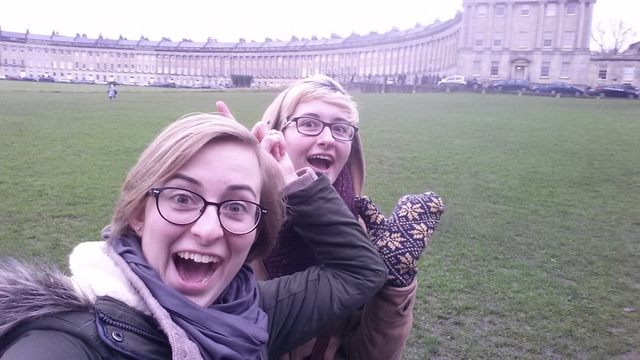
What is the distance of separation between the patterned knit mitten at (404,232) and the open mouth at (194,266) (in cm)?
65

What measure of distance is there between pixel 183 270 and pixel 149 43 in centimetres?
12161

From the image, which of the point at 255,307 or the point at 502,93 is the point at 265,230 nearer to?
the point at 255,307

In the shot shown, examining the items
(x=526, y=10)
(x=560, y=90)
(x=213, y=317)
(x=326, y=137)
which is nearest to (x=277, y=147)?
(x=326, y=137)

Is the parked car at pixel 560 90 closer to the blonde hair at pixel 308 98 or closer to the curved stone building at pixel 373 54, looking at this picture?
the curved stone building at pixel 373 54

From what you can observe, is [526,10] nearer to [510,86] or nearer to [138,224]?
[510,86]

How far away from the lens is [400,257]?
184 centimetres

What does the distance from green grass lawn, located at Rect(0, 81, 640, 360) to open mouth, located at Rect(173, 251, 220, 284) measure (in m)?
0.80

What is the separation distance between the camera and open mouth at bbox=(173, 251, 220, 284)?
1.47 m

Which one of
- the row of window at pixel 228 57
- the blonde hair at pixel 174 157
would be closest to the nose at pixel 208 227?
the blonde hair at pixel 174 157

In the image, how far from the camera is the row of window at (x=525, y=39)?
186ft

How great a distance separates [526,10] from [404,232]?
2522 inches

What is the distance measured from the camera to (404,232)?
188 centimetres

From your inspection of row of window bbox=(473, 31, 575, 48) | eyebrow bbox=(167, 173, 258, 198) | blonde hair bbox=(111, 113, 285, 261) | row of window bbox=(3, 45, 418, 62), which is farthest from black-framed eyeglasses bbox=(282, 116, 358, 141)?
row of window bbox=(3, 45, 418, 62)

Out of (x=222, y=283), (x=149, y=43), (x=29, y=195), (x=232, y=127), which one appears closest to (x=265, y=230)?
(x=222, y=283)
